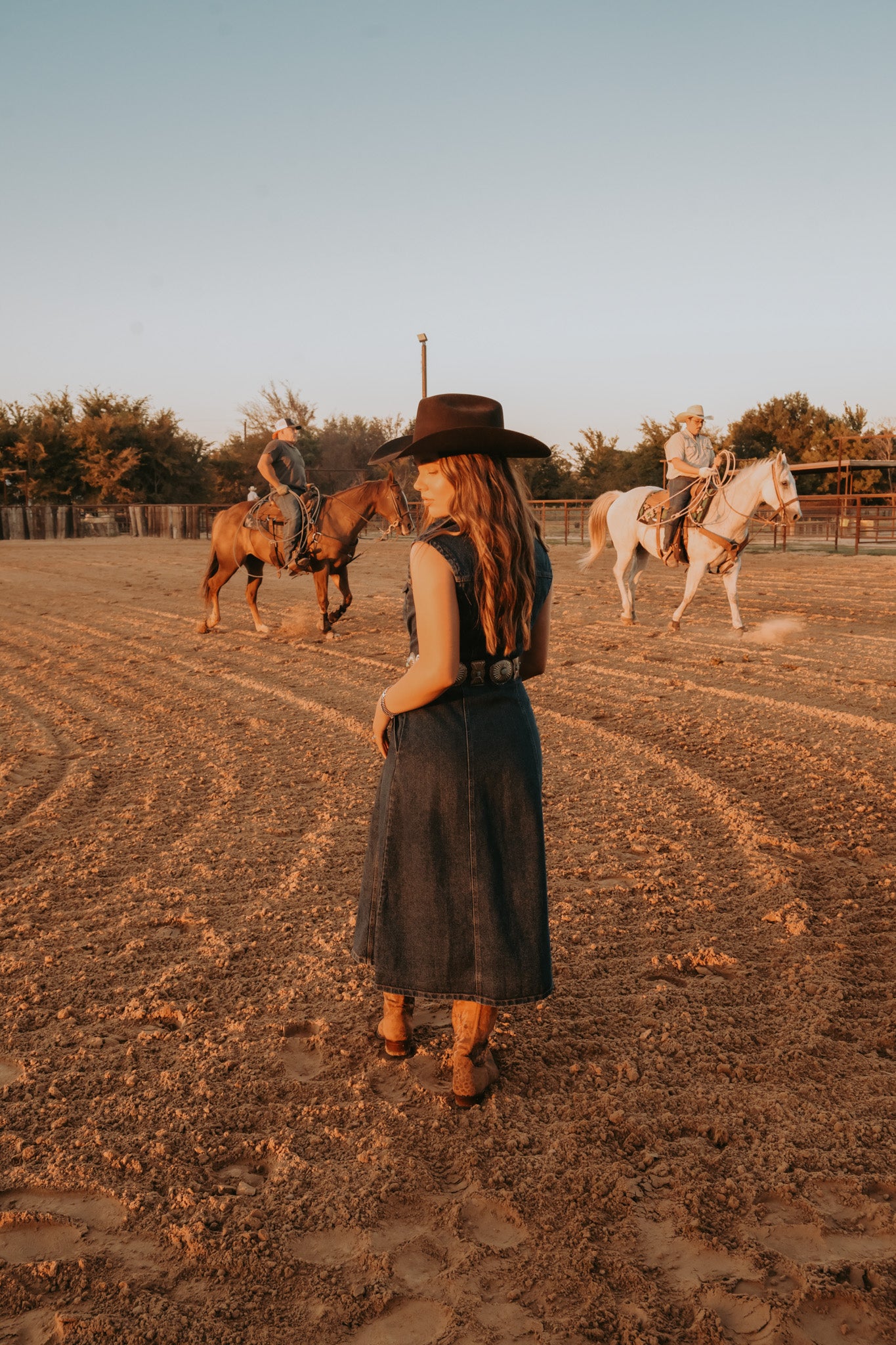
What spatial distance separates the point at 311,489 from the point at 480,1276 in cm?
951

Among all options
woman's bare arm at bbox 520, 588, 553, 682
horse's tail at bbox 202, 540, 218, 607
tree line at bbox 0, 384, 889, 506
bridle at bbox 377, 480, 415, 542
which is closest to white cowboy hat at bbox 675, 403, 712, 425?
bridle at bbox 377, 480, 415, 542

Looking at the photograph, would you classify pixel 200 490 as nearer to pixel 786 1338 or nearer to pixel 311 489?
pixel 311 489

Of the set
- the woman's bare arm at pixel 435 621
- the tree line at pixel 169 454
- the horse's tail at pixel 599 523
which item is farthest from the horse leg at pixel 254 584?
the tree line at pixel 169 454

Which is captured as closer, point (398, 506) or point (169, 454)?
point (398, 506)

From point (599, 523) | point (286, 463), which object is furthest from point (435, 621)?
point (599, 523)

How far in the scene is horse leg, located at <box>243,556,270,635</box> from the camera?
36.2 feet

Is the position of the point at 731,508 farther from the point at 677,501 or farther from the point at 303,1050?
the point at 303,1050

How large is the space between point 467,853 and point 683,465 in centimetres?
869

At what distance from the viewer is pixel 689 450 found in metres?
10.3

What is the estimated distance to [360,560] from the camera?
73.8ft

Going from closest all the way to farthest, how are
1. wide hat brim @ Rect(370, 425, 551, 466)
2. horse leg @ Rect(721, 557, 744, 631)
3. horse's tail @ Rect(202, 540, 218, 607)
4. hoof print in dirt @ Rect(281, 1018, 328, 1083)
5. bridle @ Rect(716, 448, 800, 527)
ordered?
wide hat brim @ Rect(370, 425, 551, 466), hoof print in dirt @ Rect(281, 1018, 328, 1083), bridle @ Rect(716, 448, 800, 527), horse leg @ Rect(721, 557, 744, 631), horse's tail @ Rect(202, 540, 218, 607)

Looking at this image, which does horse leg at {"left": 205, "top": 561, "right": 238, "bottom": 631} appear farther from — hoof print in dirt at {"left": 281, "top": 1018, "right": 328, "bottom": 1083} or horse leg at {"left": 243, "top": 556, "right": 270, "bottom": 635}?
hoof print in dirt at {"left": 281, "top": 1018, "right": 328, "bottom": 1083}

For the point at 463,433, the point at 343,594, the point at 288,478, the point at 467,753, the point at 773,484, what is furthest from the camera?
the point at 343,594

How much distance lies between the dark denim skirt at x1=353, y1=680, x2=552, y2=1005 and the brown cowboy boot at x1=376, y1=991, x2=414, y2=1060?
0.28 meters
